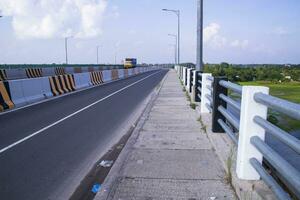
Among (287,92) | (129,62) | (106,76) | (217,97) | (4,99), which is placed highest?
(217,97)

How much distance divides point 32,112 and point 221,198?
31.9 ft

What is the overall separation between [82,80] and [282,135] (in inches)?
882

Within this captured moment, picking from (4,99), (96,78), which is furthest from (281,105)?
(96,78)

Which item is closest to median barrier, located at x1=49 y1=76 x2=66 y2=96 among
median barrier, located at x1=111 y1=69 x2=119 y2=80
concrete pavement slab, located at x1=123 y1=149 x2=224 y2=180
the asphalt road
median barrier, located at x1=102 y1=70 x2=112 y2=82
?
the asphalt road

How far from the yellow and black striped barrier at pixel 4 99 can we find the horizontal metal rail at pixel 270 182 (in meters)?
11.1

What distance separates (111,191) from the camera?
4844 mm

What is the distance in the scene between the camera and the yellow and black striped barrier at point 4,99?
1360cm

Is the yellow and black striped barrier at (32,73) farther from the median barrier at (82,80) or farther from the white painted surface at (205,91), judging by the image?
the white painted surface at (205,91)

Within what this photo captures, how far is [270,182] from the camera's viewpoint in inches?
151

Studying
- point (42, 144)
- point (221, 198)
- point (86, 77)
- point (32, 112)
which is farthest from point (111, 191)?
point (86, 77)

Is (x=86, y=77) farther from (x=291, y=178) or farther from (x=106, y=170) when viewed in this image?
(x=291, y=178)

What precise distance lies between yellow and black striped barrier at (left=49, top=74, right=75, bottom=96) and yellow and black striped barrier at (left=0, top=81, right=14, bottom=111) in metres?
4.79

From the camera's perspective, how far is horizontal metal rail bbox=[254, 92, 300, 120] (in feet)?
10.7

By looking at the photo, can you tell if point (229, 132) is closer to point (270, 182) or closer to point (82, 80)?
point (270, 182)
